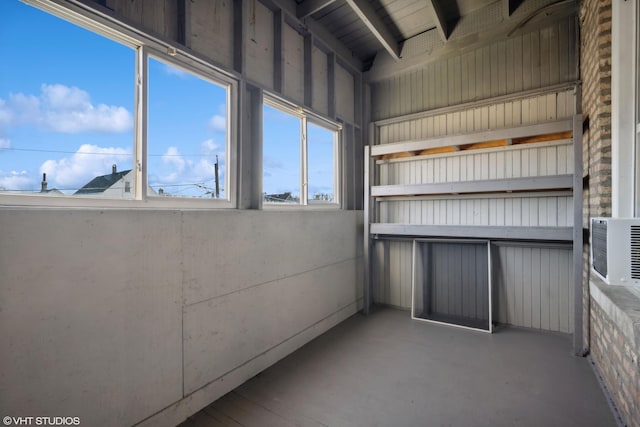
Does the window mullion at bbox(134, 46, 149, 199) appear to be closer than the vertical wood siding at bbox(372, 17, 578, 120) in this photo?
Yes

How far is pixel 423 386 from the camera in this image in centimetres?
241

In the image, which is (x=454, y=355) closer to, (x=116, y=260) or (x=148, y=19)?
(x=116, y=260)

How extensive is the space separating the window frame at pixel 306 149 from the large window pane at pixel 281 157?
0.05m

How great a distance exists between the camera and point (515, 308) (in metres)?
3.58

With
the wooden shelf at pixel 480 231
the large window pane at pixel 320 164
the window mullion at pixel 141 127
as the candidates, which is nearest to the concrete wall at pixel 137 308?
the window mullion at pixel 141 127

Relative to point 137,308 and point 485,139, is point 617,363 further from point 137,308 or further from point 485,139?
point 137,308

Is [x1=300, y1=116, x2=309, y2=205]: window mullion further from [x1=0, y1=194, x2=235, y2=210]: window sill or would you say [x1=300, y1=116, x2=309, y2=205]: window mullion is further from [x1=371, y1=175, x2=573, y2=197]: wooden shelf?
[x1=0, y1=194, x2=235, y2=210]: window sill

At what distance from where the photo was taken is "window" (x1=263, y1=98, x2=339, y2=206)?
3.07m

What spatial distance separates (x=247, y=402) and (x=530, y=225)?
3.43m

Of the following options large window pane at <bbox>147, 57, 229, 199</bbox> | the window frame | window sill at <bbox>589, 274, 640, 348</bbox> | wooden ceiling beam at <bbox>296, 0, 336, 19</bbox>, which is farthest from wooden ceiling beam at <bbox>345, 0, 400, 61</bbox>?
window sill at <bbox>589, 274, 640, 348</bbox>

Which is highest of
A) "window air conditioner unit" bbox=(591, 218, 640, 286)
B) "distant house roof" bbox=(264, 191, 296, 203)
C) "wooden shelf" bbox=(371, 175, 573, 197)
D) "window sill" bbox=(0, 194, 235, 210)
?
"wooden shelf" bbox=(371, 175, 573, 197)

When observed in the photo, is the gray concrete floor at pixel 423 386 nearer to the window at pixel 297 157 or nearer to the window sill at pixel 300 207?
the window sill at pixel 300 207

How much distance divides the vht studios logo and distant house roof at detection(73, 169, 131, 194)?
1.15 metres

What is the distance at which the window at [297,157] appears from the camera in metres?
3.07
